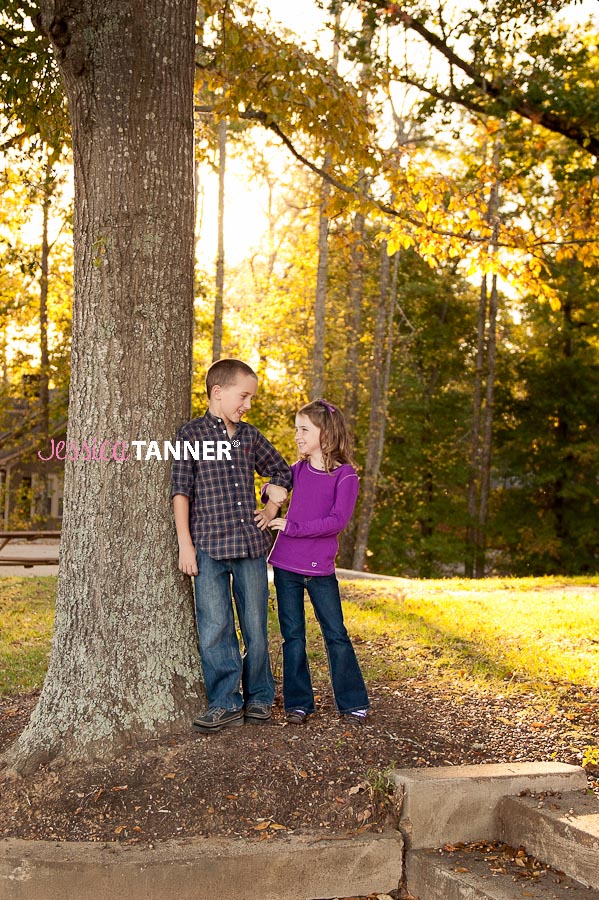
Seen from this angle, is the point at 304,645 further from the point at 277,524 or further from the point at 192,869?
the point at 192,869

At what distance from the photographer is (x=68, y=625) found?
4.73 meters

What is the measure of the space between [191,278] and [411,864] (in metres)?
3.03

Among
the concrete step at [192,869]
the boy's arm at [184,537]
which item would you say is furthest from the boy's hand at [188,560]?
the concrete step at [192,869]

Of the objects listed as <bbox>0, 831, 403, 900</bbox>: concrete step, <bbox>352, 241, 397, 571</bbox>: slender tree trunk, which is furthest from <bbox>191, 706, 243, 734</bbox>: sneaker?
<bbox>352, 241, 397, 571</bbox>: slender tree trunk

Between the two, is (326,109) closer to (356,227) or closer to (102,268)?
(102,268)

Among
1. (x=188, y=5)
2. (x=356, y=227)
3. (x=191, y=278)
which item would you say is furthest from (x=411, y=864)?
(x=356, y=227)

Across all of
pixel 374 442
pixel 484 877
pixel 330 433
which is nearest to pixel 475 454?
pixel 374 442

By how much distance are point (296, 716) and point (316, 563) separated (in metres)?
0.80

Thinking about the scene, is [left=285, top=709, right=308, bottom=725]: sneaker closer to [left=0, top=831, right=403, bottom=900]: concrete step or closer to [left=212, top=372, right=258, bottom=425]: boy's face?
[left=0, top=831, right=403, bottom=900]: concrete step

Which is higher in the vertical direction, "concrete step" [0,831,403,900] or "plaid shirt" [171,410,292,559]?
"plaid shirt" [171,410,292,559]

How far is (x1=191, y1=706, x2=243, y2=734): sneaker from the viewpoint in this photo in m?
4.63

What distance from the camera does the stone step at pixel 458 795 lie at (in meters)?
4.09

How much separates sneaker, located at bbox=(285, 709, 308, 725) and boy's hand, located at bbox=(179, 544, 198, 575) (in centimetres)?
94

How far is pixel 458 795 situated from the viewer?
13.6 feet
